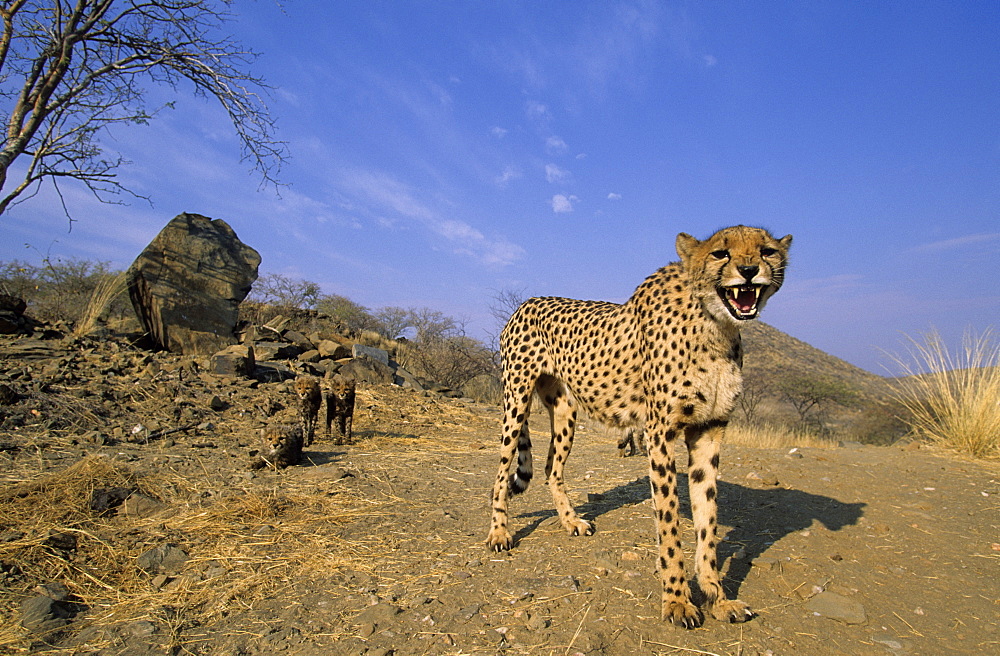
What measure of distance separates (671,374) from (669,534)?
2.73 ft

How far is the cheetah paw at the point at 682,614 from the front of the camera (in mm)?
2621

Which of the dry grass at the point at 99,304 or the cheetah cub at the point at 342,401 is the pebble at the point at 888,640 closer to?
the cheetah cub at the point at 342,401

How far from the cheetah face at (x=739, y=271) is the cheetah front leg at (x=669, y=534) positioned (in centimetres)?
73

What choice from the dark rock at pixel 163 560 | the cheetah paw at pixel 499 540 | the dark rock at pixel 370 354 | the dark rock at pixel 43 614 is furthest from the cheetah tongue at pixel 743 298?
the dark rock at pixel 370 354

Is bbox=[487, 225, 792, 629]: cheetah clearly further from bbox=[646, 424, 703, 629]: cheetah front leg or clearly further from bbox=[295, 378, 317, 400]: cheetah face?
bbox=[295, 378, 317, 400]: cheetah face

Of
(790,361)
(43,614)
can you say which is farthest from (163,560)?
(790,361)

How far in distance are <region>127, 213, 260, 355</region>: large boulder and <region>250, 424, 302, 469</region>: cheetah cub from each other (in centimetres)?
494

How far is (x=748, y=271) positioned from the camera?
2.67 meters

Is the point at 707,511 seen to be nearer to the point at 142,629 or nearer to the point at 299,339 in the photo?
the point at 142,629

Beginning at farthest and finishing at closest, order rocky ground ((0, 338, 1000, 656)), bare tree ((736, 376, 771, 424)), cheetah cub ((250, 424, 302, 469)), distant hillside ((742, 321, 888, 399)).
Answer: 1. distant hillside ((742, 321, 888, 399))
2. bare tree ((736, 376, 771, 424))
3. cheetah cub ((250, 424, 302, 469))
4. rocky ground ((0, 338, 1000, 656))

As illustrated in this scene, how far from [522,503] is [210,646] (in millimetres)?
2707

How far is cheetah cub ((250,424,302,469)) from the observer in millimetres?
5215

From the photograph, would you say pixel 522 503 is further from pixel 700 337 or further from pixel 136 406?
pixel 136 406

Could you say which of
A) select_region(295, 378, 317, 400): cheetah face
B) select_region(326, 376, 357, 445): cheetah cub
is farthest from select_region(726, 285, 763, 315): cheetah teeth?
select_region(326, 376, 357, 445): cheetah cub
